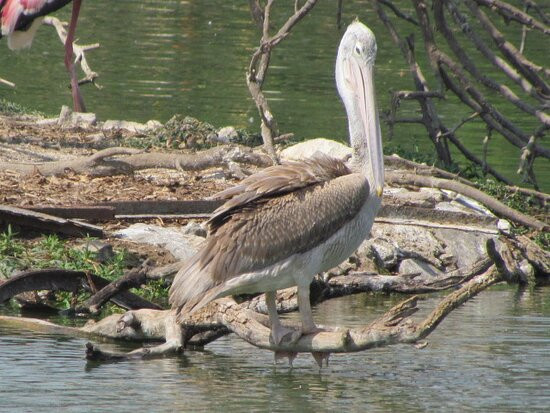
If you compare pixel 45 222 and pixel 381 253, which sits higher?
pixel 45 222

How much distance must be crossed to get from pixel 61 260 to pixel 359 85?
2.52 m

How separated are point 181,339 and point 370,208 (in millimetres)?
1248

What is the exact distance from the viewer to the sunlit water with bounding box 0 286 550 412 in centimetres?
604

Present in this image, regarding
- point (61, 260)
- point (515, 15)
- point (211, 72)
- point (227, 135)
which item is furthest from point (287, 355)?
point (211, 72)

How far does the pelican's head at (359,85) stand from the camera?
21.8ft

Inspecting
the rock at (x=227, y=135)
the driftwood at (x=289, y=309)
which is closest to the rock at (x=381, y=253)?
the driftwood at (x=289, y=309)

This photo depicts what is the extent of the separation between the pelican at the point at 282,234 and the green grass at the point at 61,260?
1.81 metres

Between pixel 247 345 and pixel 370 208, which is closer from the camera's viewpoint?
pixel 370 208

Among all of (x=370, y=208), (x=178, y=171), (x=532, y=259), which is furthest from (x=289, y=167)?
(x=178, y=171)

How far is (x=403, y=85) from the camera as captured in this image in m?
18.0

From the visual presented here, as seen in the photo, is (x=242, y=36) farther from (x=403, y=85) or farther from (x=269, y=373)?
(x=269, y=373)

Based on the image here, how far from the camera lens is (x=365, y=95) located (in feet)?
22.4

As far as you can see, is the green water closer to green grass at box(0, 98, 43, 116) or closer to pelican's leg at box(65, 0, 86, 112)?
green grass at box(0, 98, 43, 116)

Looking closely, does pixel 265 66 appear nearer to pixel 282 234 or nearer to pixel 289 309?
pixel 289 309
